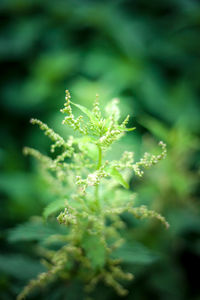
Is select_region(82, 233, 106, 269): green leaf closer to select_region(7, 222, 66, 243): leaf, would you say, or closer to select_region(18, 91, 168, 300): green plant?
select_region(18, 91, 168, 300): green plant

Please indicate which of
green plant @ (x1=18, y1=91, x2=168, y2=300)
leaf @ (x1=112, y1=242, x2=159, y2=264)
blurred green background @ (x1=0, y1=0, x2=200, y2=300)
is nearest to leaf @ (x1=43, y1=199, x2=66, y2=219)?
green plant @ (x1=18, y1=91, x2=168, y2=300)

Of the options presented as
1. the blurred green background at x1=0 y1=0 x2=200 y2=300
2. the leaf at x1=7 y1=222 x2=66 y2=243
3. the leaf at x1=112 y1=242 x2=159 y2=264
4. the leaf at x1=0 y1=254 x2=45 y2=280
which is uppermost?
the blurred green background at x1=0 y1=0 x2=200 y2=300

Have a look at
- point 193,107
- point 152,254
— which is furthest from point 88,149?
point 193,107

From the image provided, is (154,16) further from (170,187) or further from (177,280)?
(177,280)

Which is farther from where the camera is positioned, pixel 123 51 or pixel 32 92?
Answer: pixel 123 51

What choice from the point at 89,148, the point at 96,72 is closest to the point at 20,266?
the point at 89,148

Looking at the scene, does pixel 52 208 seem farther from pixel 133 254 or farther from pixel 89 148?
pixel 133 254
